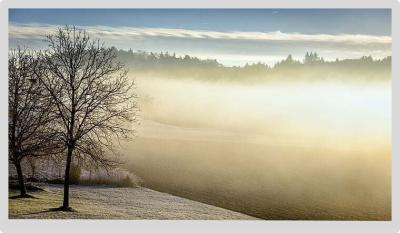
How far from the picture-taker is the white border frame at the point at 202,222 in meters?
15.0

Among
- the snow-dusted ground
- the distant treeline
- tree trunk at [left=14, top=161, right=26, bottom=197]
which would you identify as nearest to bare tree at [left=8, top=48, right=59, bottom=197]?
tree trunk at [left=14, top=161, right=26, bottom=197]

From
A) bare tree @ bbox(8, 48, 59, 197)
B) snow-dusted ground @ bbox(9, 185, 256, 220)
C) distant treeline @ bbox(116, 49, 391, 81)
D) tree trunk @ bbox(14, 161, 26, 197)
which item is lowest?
snow-dusted ground @ bbox(9, 185, 256, 220)

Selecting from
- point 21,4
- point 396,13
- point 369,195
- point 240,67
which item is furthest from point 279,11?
point 21,4

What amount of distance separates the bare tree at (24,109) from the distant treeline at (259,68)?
82.9 inches

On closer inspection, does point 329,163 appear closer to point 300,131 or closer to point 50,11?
point 300,131

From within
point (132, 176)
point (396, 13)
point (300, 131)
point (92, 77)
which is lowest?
point (132, 176)

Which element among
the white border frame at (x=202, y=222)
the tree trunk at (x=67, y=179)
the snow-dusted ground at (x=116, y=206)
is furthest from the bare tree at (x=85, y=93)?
the white border frame at (x=202, y=222)

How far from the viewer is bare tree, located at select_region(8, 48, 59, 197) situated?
15.5m

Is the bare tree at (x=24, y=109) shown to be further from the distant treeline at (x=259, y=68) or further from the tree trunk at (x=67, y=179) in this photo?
the distant treeline at (x=259, y=68)

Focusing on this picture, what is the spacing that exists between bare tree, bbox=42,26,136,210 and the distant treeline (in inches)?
19.5

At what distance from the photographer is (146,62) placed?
51.3 feet

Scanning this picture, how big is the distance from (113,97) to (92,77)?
0.66 meters

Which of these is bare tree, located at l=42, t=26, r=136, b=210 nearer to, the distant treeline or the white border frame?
the distant treeline

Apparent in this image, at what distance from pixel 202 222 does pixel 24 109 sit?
4.92 metres
